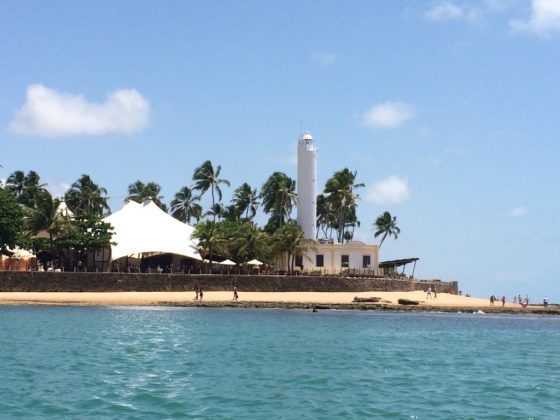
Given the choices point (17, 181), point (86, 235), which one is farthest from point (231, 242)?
point (17, 181)

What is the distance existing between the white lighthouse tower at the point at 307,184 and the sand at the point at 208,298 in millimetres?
13099

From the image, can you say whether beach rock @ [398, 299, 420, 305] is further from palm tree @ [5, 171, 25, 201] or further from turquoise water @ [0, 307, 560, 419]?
palm tree @ [5, 171, 25, 201]

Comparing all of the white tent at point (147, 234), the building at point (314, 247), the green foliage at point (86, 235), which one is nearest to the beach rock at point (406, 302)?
the building at point (314, 247)

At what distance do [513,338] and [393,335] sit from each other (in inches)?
269

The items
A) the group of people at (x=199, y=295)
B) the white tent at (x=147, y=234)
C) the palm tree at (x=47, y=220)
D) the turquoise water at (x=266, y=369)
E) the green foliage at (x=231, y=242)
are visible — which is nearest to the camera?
the turquoise water at (x=266, y=369)

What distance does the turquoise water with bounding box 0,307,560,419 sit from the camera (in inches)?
723

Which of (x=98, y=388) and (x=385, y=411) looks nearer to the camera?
(x=385, y=411)

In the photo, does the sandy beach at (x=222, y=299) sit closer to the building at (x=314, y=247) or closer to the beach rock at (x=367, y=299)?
the beach rock at (x=367, y=299)

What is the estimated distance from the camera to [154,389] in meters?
20.4

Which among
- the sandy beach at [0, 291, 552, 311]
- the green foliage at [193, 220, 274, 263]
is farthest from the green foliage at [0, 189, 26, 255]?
the green foliage at [193, 220, 274, 263]

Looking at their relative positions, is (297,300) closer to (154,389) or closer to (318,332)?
(318,332)

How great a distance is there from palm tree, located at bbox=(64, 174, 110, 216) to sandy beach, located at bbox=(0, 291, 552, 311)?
35800mm

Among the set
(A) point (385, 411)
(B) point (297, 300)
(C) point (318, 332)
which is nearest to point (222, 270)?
(B) point (297, 300)

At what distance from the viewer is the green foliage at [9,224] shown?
60.0 meters
